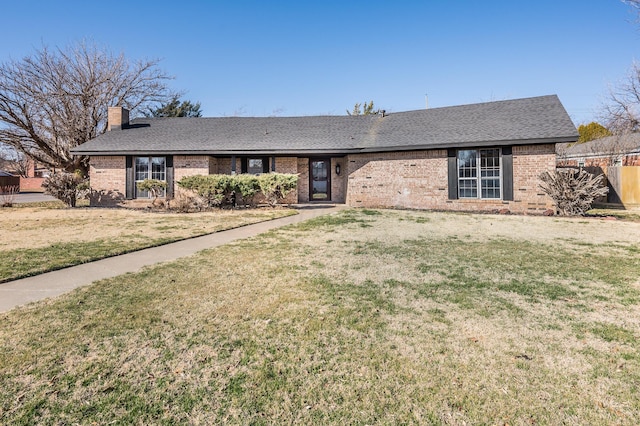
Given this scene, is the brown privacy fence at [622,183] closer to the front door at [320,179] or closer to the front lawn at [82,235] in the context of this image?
the front door at [320,179]

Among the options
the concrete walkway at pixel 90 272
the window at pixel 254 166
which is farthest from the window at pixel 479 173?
the concrete walkway at pixel 90 272

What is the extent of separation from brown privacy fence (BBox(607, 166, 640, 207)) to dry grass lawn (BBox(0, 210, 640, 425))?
1337 cm

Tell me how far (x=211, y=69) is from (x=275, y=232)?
2032 centimetres

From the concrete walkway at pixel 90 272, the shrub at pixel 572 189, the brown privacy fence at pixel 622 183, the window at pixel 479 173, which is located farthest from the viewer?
the brown privacy fence at pixel 622 183

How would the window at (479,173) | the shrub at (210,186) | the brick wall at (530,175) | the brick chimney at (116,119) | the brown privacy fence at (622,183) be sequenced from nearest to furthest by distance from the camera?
1. the brick wall at (530,175)
2. the window at (479,173)
3. the shrub at (210,186)
4. the brown privacy fence at (622,183)
5. the brick chimney at (116,119)

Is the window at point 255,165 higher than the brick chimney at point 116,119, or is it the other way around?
the brick chimney at point 116,119

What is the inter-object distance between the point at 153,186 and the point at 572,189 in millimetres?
16684

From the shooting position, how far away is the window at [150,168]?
16.0 meters

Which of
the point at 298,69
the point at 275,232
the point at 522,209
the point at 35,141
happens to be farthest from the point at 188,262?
the point at 298,69

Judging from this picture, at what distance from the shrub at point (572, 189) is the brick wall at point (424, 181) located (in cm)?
64

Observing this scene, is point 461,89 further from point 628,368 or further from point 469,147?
point 628,368

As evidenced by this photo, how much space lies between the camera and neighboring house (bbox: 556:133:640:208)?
14.5 meters

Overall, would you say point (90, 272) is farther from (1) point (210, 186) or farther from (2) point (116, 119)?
(2) point (116, 119)

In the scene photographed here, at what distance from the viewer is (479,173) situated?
517 inches
